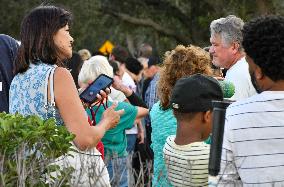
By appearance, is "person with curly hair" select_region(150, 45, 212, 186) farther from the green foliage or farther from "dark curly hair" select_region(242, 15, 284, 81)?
"dark curly hair" select_region(242, 15, 284, 81)

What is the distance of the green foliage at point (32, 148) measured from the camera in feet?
14.5

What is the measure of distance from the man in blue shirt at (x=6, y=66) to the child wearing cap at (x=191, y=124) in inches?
82.7

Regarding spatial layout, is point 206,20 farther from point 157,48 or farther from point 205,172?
point 205,172

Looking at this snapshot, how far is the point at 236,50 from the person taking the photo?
7320mm

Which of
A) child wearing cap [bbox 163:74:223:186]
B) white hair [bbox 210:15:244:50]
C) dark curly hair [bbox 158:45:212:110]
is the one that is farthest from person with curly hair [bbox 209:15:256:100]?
child wearing cap [bbox 163:74:223:186]

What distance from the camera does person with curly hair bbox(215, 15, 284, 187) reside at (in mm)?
4184

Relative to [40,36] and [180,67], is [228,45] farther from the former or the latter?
[40,36]

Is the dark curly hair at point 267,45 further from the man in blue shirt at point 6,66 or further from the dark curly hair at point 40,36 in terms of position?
the man in blue shirt at point 6,66

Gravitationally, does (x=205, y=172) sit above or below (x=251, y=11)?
above

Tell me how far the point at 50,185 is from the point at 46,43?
45.9 inches

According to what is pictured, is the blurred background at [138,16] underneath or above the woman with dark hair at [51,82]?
underneath

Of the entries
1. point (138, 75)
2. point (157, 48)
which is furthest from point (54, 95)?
point (157, 48)

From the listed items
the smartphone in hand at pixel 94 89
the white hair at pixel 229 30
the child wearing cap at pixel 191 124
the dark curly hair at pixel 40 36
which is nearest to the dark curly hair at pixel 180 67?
the smartphone in hand at pixel 94 89

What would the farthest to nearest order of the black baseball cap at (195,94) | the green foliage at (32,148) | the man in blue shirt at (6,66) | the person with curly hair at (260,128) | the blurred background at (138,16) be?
1. the blurred background at (138,16)
2. the man in blue shirt at (6,66)
3. the black baseball cap at (195,94)
4. the green foliage at (32,148)
5. the person with curly hair at (260,128)
